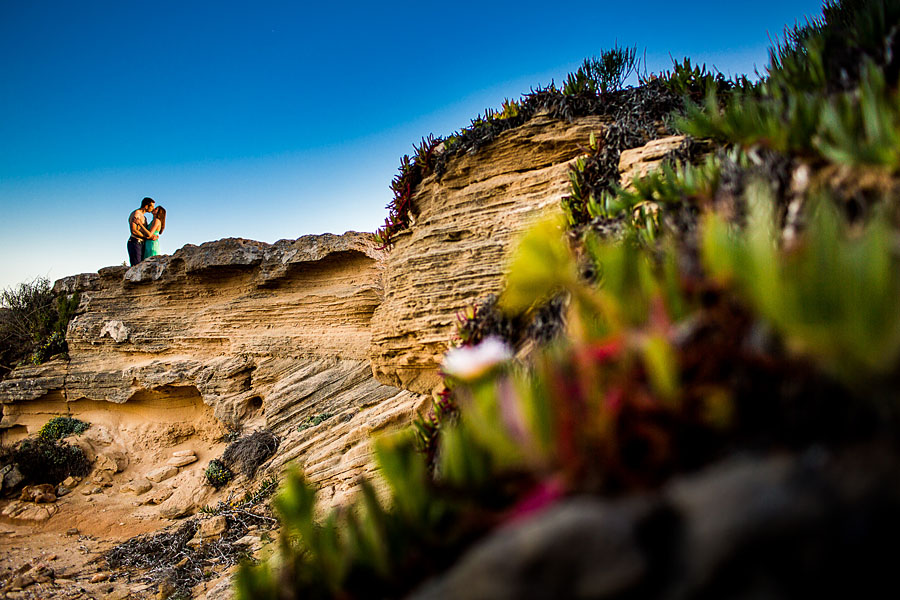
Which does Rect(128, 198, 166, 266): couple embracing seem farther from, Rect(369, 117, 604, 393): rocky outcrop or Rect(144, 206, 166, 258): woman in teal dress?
Rect(369, 117, 604, 393): rocky outcrop

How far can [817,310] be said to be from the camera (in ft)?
4.67

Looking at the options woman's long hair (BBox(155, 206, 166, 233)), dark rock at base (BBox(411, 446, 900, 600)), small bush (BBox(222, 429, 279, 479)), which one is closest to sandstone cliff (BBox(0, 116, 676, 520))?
small bush (BBox(222, 429, 279, 479))

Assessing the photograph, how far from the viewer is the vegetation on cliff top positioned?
143cm

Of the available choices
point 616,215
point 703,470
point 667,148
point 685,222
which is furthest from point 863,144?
point 667,148

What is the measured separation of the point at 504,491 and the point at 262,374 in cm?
1007

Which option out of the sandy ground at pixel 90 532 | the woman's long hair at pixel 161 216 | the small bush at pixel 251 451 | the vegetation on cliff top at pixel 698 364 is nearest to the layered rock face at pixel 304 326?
the small bush at pixel 251 451

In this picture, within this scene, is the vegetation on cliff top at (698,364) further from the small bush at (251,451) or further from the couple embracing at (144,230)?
the couple embracing at (144,230)

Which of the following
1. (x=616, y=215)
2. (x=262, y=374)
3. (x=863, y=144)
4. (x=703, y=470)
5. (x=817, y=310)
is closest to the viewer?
(x=817, y=310)

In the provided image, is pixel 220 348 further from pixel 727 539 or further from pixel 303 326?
pixel 727 539

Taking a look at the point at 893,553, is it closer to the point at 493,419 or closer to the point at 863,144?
the point at 493,419

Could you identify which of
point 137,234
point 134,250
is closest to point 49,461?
point 134,250

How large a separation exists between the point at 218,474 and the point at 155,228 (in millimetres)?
10771

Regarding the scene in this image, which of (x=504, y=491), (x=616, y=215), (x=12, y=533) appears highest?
(x=616, y=215)

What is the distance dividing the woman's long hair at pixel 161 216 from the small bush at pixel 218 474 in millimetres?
10611
